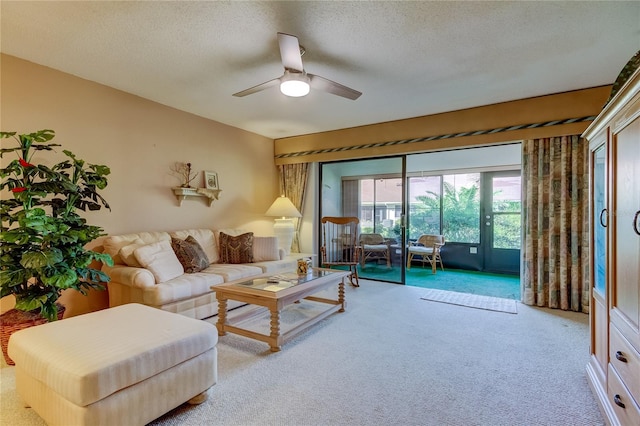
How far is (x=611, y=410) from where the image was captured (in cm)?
156

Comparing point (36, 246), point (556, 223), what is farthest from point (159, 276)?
point (556, 223)

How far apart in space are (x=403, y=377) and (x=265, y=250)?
8.47 feet

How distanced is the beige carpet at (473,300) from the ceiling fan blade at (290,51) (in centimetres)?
317

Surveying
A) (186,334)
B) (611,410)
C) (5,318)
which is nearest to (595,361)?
(611,410)

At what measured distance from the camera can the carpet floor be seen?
5.46 ft

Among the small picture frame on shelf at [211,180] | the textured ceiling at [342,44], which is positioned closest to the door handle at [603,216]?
the textured ceiling at [342,44]

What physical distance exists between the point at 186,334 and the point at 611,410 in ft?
Answer: 7.50

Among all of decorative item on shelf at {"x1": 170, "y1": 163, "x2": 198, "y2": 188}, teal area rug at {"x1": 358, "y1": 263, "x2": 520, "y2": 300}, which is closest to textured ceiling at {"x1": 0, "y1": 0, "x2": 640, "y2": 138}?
decorative item on shelf at {"x1": 170, "y1": 163, "x2": 198, "y2": 188}

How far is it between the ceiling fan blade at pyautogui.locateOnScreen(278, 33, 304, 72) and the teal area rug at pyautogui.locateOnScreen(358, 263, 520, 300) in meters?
3.55

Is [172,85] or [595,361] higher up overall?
[172,85]

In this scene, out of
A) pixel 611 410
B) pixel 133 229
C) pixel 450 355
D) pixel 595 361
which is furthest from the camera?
pixel 133 229

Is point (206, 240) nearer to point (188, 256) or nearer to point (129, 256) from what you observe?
point (188, 256)

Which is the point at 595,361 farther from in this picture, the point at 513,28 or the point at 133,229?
the point at 133,229

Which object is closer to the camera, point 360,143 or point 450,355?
point 450,355
